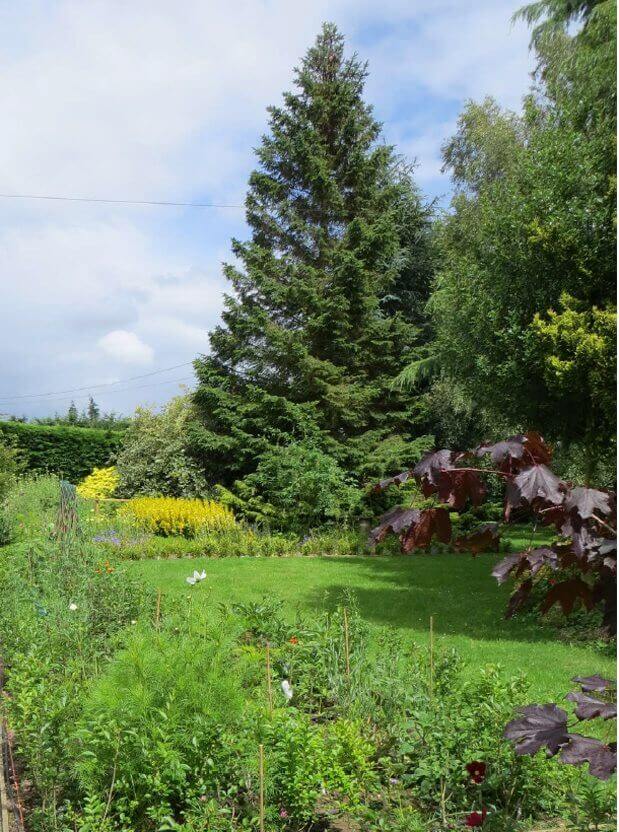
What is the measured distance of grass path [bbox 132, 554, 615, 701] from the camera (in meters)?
4.98

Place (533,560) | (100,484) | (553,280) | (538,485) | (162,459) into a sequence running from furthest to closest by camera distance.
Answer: (100,484) < (162,459) < (553,280) < (533,560) < (538,485)

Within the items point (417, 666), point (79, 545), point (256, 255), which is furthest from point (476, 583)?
point (256, 255)

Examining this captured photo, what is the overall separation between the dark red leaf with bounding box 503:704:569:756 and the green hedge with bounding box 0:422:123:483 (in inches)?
611

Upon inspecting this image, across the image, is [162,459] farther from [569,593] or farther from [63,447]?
[569,593]

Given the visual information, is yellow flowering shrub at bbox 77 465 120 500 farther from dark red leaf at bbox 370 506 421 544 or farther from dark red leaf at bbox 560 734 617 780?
dark red leaf at bbox 560 734 617 780

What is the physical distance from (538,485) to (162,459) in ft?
40.6

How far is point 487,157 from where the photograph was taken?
45.6ft

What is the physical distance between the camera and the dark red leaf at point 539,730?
1.68m

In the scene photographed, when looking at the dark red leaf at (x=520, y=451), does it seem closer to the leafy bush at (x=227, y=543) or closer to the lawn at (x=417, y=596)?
the lawn at (x=417, y=596)

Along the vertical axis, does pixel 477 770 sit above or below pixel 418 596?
above

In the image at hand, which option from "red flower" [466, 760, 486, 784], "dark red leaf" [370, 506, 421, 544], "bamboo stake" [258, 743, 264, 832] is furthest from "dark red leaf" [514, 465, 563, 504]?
"bamboo stake" [258, 743, 264, 832]

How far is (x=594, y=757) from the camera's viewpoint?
1603mm

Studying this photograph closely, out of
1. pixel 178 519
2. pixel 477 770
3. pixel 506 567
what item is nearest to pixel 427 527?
pixel 506 567

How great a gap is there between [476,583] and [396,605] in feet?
5.58
